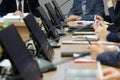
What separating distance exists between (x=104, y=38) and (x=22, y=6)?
229 cm

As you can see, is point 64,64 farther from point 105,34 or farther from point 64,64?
point 105,34

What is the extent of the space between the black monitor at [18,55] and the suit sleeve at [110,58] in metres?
0.55

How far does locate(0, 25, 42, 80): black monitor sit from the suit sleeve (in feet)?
1.80

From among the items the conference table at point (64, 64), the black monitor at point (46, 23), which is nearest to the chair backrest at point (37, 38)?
the conference table at point (64, 64)

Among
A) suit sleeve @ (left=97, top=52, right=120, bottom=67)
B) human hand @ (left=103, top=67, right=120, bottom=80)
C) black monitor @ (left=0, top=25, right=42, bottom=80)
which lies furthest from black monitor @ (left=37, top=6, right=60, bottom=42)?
human hand @ (left=103, top=67, right=120, bottom=80)

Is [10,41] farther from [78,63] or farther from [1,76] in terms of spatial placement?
[78,63]

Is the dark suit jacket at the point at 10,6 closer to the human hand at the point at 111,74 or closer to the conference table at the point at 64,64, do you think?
the conference table at the point at 64,64

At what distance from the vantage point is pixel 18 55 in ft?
3.82

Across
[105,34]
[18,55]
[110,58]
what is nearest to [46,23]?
[105,34]

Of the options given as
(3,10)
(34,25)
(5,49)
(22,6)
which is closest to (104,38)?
(34,25)

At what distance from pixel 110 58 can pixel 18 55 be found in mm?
720

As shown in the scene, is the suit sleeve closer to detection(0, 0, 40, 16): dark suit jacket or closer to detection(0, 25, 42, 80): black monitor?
detection(0, 25, 42, 80): black monitor

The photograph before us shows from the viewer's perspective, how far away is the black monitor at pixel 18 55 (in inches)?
43.4

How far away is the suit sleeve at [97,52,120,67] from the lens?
171 cm
